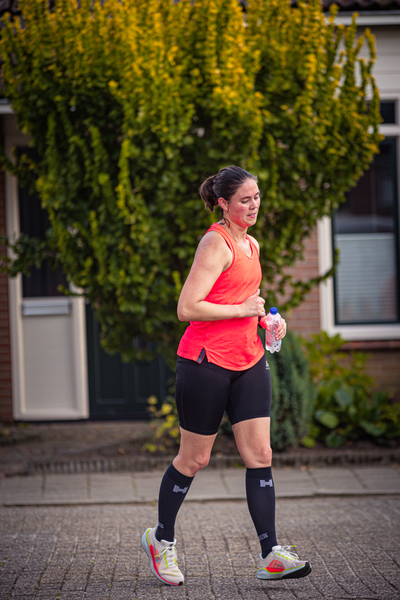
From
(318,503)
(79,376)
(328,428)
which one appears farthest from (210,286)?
(79,376)

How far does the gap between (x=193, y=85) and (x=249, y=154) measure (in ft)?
2.23

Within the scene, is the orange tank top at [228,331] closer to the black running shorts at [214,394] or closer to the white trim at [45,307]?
the black running shorts at [214,394]

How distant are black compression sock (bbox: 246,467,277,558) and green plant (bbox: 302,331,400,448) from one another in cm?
289

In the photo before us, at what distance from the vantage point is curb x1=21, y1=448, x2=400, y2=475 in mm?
5812

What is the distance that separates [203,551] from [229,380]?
122cm

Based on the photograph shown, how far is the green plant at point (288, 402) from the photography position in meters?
5.91

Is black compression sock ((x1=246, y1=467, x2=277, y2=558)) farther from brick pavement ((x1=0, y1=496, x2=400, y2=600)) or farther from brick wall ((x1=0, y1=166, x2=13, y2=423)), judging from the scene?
brick wall ((x1=0, y1=166, x2=13, y2=423))

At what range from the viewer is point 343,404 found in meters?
6.41

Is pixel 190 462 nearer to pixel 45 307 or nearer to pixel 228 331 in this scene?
pixel 228 331

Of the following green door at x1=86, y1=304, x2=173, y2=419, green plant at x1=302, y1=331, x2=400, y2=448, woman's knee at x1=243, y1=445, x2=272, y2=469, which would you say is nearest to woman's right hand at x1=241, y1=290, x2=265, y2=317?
woman's knee at x1=243, y1=445, x2=272, y2=469

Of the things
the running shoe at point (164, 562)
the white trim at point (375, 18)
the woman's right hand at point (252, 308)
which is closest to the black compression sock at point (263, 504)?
the running shoe at point (164, 562)

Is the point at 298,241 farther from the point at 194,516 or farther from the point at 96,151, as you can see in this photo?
the point at 194,516

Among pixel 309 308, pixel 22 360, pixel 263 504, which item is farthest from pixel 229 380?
pixel 22 360

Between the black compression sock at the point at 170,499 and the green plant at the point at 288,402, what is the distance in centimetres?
258
